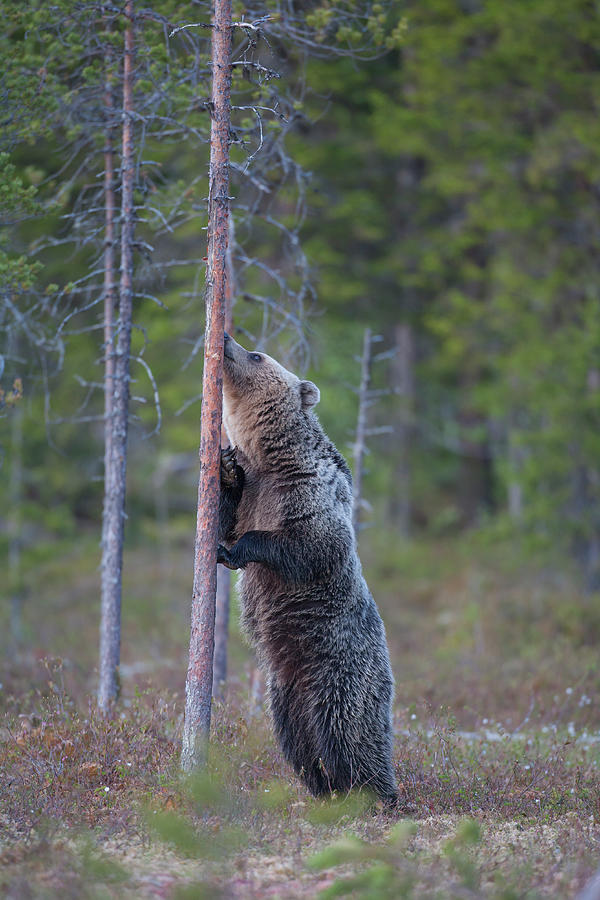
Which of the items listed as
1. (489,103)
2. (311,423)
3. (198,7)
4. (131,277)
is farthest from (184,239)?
(311,423)

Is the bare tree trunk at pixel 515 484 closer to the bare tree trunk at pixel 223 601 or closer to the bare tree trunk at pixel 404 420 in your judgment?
→ the bare tree trunk at pixel 404 420

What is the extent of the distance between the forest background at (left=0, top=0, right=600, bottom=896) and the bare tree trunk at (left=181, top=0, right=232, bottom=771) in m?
3.63

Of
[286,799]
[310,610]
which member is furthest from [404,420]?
[286,799]

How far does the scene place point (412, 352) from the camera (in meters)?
24.6

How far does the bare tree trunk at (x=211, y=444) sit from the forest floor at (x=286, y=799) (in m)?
0.42

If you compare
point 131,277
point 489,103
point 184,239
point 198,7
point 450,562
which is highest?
point 489,103

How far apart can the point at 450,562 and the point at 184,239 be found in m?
9.97

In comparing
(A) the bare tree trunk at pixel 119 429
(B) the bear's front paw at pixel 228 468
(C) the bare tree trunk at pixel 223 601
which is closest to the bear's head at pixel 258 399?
(B) the bear's front paw at pixel 228 468

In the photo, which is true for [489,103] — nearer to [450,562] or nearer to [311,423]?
[450,562]

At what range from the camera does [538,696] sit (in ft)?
41.0

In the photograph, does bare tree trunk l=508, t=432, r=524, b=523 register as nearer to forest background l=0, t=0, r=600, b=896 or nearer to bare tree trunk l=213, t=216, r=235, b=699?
forest background l=0, t=0, r=600, b=896

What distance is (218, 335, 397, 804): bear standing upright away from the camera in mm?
7598

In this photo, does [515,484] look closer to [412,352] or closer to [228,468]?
[412,352]

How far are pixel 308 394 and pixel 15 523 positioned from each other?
11803 mm
